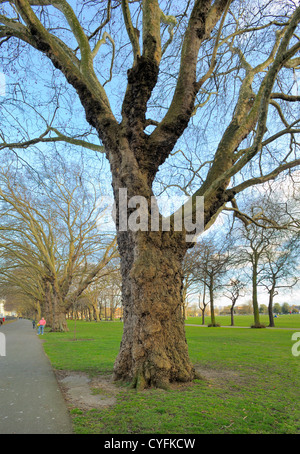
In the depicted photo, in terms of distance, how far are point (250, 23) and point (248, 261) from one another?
2184 cm

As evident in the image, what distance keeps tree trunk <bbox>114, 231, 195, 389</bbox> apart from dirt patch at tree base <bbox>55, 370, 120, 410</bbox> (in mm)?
388

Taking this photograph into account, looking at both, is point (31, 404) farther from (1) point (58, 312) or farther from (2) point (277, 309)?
(2) point (277, 309)

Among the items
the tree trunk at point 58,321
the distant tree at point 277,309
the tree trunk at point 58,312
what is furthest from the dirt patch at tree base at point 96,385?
the distant tree at point 277,309

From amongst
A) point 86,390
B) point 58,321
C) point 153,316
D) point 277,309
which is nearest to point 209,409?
point 153,316

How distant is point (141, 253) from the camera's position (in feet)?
16.8

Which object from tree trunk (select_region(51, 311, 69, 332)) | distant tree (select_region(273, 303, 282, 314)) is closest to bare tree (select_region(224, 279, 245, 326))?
tree trunk (select_region(51, 311, 69, 332))

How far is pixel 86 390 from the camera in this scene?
16.4ft

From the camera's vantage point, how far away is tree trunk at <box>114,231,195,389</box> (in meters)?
4.82

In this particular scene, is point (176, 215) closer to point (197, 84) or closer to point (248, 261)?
point (197, 84)

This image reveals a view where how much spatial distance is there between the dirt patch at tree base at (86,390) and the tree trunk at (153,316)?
0.39m

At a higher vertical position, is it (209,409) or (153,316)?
(153,316)

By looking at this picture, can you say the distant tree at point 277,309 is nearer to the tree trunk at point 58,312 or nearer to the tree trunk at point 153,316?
the tree trunk at point 58,312

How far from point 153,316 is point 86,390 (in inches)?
70.1
